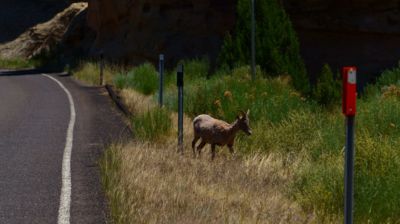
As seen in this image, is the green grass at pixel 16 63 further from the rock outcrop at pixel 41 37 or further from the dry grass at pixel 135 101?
the dry grass at pixel 135 101

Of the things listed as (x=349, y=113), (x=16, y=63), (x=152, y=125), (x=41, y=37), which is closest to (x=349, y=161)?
(x=349, y=113)

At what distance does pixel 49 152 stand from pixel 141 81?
12763 mm

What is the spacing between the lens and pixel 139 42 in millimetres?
38125

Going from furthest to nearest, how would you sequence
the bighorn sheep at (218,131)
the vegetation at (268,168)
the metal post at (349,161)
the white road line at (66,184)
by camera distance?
the bighorn sheep at (218,131) < the vegetation at (268,168) < the white road line at (66,184) < the metal post at (349,161)

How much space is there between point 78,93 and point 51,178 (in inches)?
659

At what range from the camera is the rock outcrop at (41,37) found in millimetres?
52500

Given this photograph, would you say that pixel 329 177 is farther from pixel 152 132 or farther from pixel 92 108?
pixel 92 108

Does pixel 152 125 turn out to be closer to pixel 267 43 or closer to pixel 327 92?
pixel 327 92

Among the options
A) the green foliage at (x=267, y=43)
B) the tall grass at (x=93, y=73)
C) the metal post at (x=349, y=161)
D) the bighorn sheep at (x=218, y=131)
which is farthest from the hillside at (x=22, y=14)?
the metal post at (x=349, y=161)

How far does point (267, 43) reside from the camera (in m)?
26.2

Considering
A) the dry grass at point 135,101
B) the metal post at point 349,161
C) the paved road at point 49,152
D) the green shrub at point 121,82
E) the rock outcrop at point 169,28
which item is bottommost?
the paved road at point 49,152

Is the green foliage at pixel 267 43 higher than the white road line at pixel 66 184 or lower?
higher

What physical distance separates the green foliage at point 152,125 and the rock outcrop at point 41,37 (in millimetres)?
37559

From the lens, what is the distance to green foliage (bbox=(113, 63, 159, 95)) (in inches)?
988
